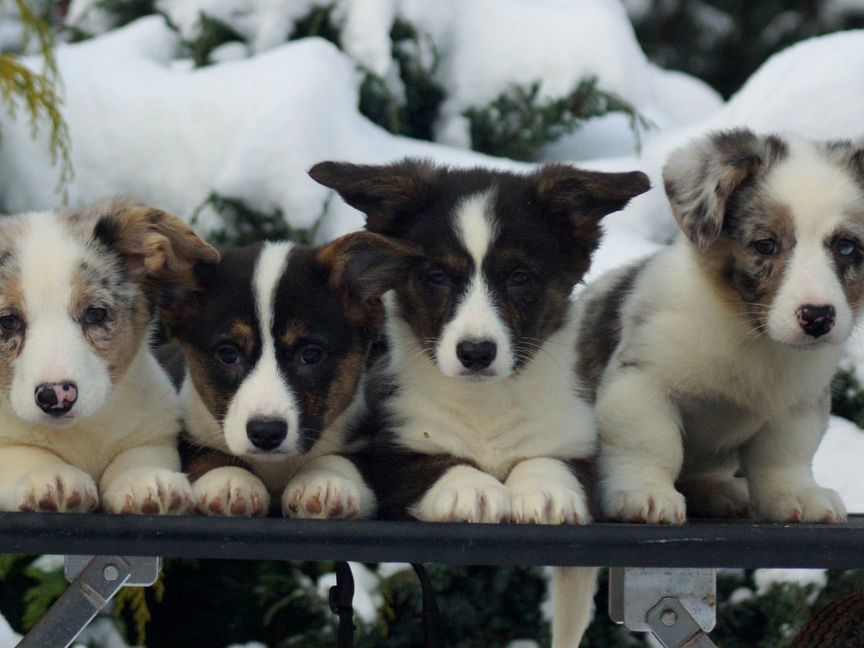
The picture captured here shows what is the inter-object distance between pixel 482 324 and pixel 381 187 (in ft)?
1.79

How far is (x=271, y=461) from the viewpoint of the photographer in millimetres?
3910

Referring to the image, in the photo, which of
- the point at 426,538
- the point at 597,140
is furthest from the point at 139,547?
the point at 597,140

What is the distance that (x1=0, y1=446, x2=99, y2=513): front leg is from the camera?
349 cm

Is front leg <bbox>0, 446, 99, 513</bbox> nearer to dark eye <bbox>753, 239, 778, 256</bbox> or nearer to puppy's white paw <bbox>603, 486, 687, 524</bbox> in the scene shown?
puppy's white paw <bbox>603, 486, 687, 524</bbox>

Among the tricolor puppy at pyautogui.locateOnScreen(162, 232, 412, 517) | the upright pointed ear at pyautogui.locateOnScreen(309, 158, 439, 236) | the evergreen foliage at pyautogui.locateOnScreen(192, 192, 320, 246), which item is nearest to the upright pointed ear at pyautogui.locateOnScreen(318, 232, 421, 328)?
the tricolor puppy at pyautogui.locateOnScreen(162, 232, 412, 517)

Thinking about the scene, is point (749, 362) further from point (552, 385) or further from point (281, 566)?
point (281, 566)

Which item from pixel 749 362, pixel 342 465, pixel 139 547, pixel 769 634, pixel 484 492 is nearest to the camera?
pixel 139 547

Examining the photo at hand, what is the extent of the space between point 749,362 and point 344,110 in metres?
2.77

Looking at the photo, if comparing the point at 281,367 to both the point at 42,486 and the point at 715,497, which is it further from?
the point at 715,497

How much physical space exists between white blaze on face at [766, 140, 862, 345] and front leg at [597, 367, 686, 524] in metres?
0.48

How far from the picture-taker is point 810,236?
3916 millimetres

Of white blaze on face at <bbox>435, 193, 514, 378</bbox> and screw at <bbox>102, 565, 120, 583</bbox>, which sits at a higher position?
white blaze on face at <bbox>435, 193, 514, 378</bbox>

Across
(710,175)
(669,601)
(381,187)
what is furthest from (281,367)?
(710,175)

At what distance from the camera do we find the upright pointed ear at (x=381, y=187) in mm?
3912
